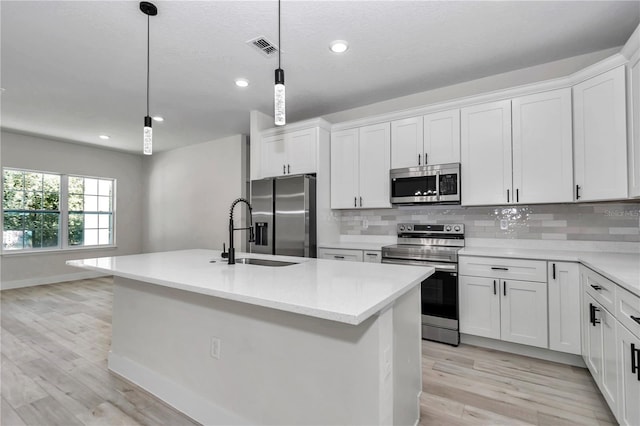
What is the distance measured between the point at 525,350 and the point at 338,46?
313 centimetres

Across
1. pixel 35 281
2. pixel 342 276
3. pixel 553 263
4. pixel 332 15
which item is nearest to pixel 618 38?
pixel 553 263

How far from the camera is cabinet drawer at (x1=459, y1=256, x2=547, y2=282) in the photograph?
260 cm

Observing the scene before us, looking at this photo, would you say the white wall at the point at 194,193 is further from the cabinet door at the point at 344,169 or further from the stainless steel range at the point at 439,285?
the stainless steel range at the point at 439,285

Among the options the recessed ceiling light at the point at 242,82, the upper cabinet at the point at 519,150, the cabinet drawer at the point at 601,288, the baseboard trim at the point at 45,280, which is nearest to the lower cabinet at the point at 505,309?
the cabinet drawer at the point at 601,288

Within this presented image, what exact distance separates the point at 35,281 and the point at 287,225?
521 cm

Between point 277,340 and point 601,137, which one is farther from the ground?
point 601,137

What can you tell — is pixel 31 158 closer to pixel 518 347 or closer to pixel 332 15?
pixel 332 15

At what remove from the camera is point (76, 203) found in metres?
6.23

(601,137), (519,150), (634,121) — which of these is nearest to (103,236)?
(519,150)

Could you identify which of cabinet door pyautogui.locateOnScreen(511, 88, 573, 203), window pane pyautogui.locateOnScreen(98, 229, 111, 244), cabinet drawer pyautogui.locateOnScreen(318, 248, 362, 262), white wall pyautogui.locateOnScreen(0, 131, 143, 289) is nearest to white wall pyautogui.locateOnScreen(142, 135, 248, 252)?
white wall pyautogui.locateOnScreen(0, 131, 143, 289)

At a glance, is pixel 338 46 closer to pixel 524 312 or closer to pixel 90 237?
pixel 524 312

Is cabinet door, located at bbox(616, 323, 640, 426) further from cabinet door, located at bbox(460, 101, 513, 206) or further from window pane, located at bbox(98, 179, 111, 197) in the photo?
window pane, located at bbox(98, 179, 111, 197)

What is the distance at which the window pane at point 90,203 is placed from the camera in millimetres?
6395

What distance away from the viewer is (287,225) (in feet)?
12.6
